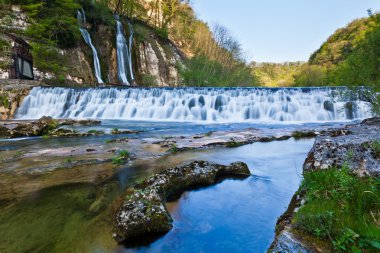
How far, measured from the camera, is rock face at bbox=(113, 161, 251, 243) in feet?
7.97

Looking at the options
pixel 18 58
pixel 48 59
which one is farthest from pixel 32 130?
pixel 48 59

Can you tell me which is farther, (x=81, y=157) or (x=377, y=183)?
(x=81, y=157)

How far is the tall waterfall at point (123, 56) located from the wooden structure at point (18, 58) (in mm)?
11264

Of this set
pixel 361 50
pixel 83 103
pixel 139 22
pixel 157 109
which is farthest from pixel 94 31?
pixel 361 50

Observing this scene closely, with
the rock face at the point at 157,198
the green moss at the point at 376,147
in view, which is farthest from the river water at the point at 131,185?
the green moss at the point at 376,147

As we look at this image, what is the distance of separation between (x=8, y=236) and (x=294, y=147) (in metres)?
7.00

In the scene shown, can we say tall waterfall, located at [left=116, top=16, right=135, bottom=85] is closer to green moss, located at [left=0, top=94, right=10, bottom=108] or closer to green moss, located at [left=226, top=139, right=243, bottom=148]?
green moss, located at [left=0, top=94, right=10, bottom=108]

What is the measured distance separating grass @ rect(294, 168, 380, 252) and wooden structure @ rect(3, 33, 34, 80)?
2400 cm

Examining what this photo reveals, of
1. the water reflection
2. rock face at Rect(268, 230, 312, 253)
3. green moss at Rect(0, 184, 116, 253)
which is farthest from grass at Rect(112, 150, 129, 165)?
rock face at Rect(268, 230, 312, 253)

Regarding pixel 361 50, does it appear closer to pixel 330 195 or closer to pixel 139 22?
pixel 330 195

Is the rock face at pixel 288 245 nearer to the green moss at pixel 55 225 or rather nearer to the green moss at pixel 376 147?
the green moss at pixel 55 225

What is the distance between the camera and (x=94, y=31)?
33.2m

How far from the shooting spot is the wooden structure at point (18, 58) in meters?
19.9

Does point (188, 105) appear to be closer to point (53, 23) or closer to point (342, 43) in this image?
point (53, 23)
